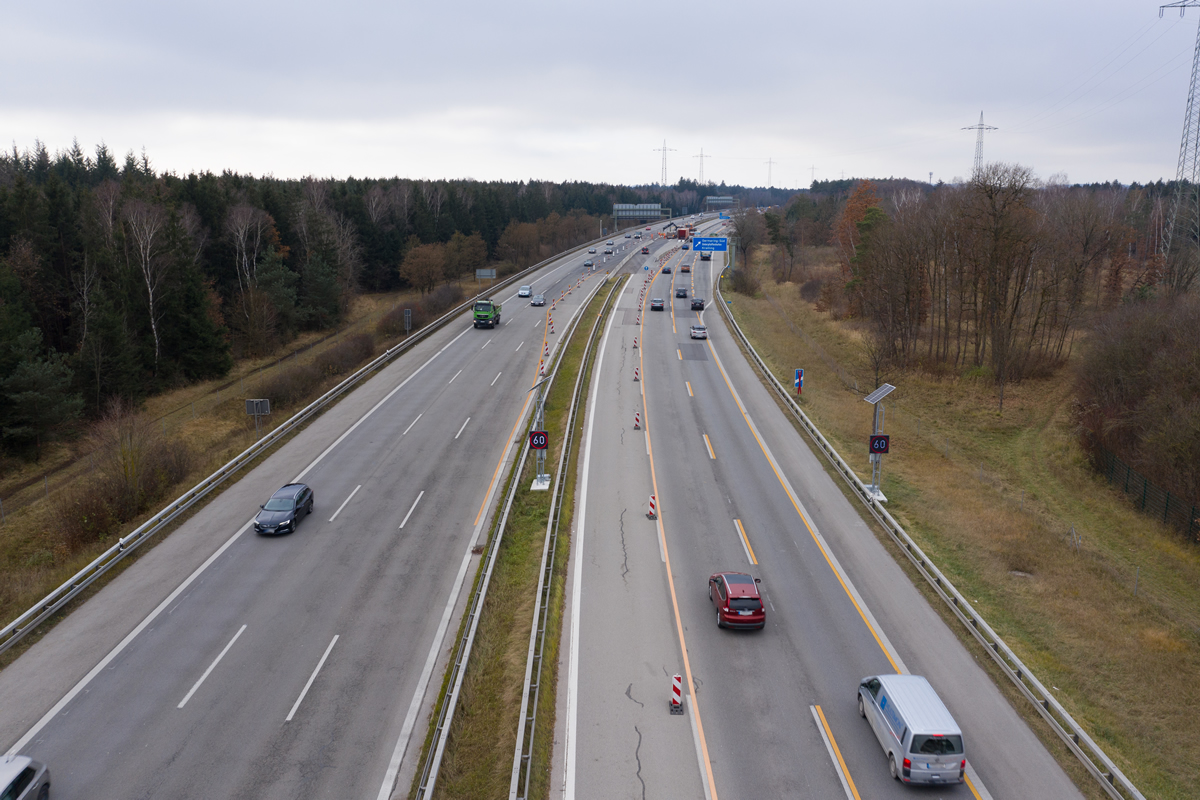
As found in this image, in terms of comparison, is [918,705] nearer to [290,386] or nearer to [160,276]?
[290,386]

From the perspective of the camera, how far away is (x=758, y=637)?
773 inches

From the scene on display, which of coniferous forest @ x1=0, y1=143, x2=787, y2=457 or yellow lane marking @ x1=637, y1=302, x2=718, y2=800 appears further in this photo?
coniferous forest @ x1=0, y1=143, x2=787, y2=457

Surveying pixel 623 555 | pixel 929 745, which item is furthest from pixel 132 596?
pixel 929 745

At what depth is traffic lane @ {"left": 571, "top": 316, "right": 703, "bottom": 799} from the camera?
14.6 meters

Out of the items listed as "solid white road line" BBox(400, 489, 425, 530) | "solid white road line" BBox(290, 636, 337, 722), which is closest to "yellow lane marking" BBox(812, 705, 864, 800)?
"solid white road line" BBox(290, 636, 337, 722)

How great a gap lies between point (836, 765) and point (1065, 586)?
13.0m

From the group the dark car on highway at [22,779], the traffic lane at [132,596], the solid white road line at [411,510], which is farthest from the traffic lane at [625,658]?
the traffic lane at [132,596]

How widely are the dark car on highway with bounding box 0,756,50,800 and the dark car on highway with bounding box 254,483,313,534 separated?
12.1m

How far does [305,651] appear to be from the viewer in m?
19.0

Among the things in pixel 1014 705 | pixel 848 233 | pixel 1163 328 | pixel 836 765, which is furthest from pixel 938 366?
pixel 836 765

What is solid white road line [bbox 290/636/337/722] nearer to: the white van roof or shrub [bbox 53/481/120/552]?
the white van roof

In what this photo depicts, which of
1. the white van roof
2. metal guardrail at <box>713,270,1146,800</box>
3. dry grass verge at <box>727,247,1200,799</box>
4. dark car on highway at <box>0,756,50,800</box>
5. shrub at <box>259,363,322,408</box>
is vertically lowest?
dry grass verge at <box>727,247,1200,799</box>

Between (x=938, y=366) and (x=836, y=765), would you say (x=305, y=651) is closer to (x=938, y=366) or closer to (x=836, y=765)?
(x=836, y=765)

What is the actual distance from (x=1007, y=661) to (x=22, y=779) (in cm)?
2097
